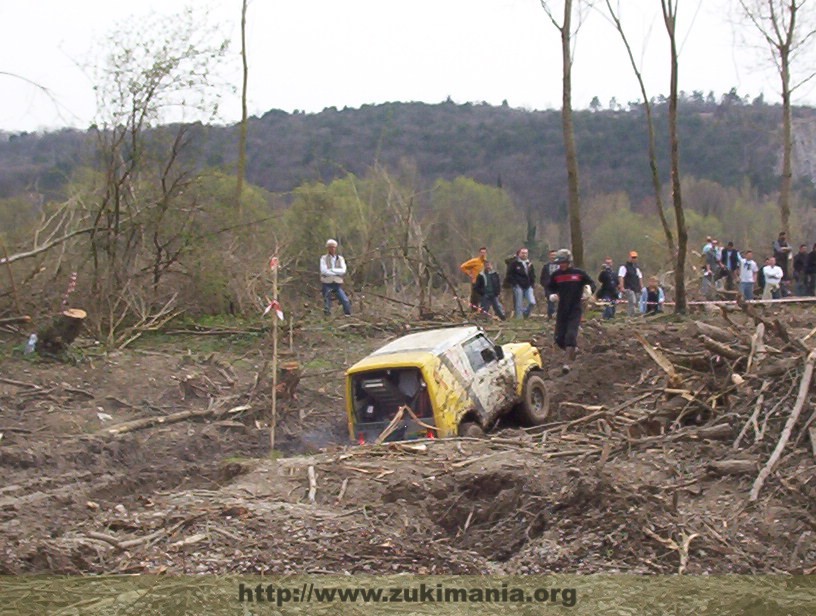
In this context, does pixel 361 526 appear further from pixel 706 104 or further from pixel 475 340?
pixel 706 104

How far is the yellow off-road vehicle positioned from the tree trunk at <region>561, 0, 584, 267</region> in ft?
34.9

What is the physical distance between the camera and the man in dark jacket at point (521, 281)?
2248 centimetres

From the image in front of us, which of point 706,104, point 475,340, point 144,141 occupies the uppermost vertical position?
point 706,104

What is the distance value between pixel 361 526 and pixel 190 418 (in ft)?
26.3

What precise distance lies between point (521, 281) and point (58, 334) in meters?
10.1

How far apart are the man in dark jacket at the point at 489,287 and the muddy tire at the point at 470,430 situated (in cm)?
903

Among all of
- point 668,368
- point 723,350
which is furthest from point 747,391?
point 668,368

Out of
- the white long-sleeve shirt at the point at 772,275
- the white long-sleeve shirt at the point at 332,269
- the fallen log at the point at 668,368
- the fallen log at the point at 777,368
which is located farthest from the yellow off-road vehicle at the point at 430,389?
the white long-sleeve shirt at the point at 772,275

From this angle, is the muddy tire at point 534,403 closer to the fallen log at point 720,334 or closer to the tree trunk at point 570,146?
the fallen log at point 720,334

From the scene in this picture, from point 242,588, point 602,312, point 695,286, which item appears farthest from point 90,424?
point 695,286

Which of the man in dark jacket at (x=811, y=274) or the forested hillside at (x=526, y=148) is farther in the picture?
the forested hillside at (x=526, y=148)

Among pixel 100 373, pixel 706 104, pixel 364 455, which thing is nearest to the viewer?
pixel 364 455

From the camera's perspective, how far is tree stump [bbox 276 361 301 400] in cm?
1570

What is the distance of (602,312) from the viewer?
23359 mm
